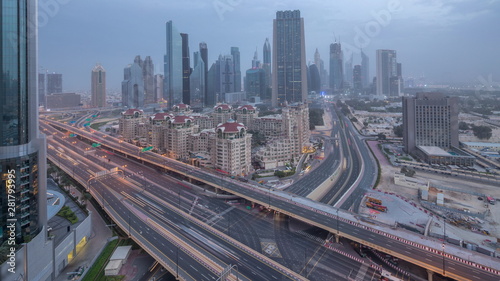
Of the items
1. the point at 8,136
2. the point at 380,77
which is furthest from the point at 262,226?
the point at 380,77

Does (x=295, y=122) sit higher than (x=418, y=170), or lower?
higher

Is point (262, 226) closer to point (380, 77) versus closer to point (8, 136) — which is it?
point (8, 136)

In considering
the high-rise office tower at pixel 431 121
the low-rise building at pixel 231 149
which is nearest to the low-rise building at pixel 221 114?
the low-rise building at pixel 231 149

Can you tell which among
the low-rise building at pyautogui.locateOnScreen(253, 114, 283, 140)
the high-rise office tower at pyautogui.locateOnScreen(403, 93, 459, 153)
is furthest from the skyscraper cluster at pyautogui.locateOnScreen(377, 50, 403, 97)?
the low-rise building at pyautogui.locateOnScreen(253, 114, 283, 140)

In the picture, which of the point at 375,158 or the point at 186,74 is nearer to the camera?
the point at 375,158

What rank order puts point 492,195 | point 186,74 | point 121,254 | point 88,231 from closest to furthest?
point 121,254, point 88,231, point 492,195, point 186,74
